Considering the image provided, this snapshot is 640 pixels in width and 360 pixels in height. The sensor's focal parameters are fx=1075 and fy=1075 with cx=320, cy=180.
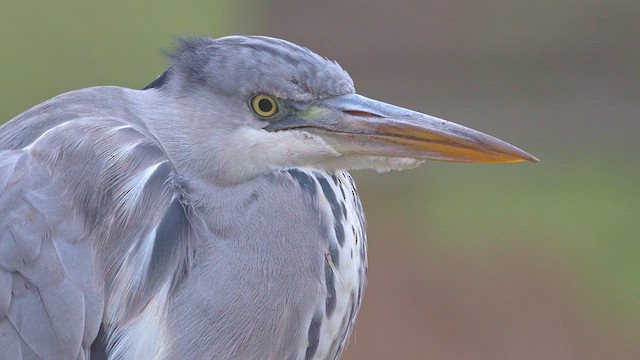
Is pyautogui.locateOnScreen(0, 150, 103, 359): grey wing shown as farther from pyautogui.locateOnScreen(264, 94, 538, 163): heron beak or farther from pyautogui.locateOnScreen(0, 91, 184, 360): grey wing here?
pyautogui.locateOnScreen(264, 94, 538, 163): heron beak

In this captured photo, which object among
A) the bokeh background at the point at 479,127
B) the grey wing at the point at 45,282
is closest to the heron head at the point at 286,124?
the grey wing at the point at 45,282

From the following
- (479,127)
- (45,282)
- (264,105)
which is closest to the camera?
(45,282)

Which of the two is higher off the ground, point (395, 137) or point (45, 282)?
point (395, 137)

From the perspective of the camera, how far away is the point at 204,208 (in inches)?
67.9

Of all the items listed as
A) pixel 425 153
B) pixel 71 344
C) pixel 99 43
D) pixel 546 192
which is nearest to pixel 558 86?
pixel 546 192

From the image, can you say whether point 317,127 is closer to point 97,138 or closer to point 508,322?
point 97,138

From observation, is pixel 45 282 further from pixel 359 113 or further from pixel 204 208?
pixel 359 113

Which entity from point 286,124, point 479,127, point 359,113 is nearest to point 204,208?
point 286,124

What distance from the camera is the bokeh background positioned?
4406 millimetres

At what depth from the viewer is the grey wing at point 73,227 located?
1.62m

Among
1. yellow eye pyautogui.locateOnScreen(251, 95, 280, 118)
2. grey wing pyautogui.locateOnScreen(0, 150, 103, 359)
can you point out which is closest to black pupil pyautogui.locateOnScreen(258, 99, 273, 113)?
yellow eye pyautogui.locateOnScreen(251, 95, 280, 118)

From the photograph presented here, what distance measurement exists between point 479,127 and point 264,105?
3.77m

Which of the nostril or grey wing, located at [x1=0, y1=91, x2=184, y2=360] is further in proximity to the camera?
the nostril

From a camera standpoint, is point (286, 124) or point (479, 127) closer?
point (286, 124)
